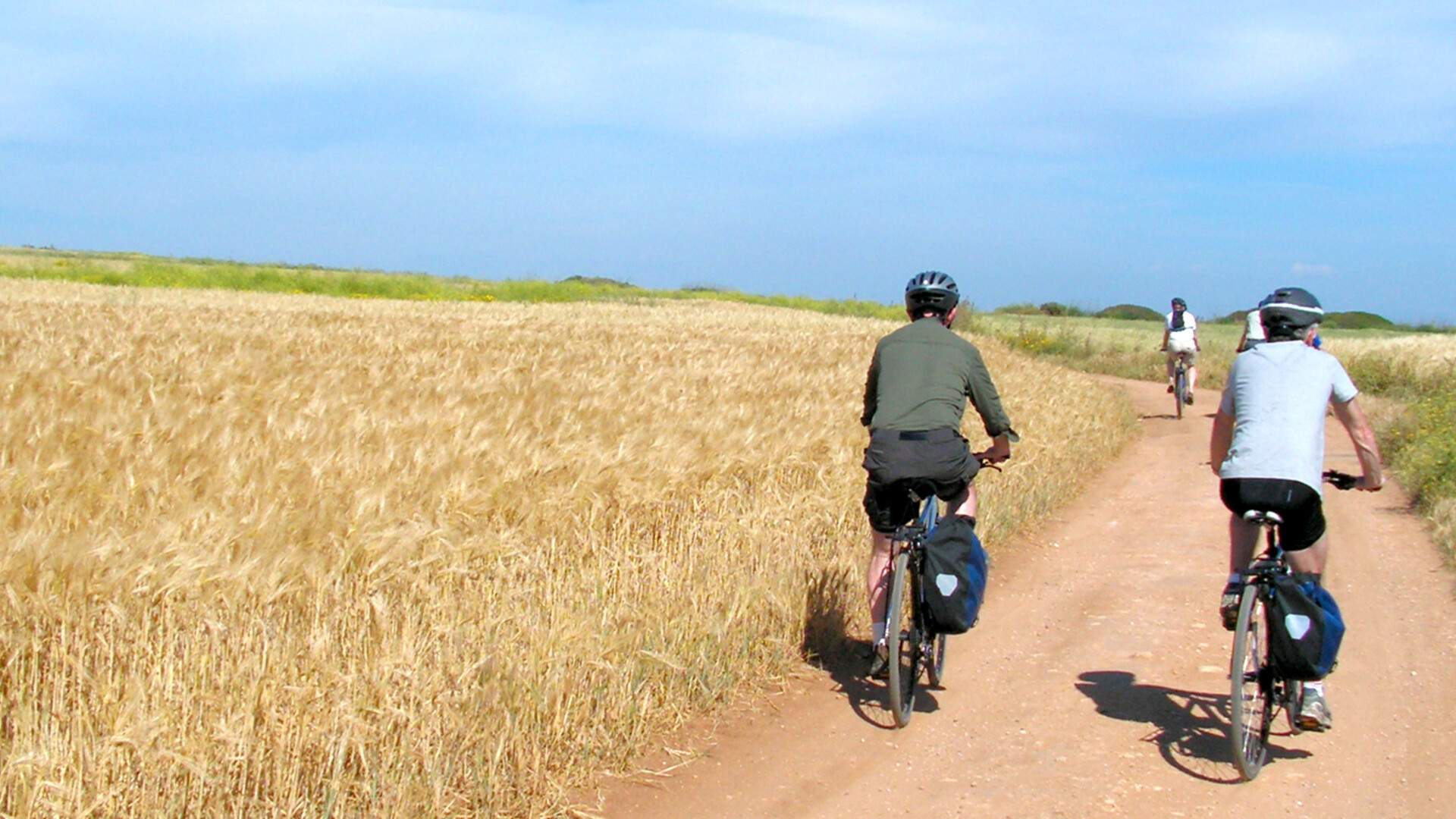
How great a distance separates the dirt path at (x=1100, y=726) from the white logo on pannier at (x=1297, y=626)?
596 millimetres

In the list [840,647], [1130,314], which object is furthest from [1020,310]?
[840,647]

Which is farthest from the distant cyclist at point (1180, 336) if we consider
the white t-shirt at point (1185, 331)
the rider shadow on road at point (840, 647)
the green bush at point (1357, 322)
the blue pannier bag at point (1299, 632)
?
the green bush at point (1357, 322)

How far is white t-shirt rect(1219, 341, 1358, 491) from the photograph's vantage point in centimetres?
529

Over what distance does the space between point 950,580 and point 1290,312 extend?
179cm

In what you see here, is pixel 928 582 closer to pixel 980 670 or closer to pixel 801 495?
pixel 980 670

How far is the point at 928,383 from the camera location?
5902 mm

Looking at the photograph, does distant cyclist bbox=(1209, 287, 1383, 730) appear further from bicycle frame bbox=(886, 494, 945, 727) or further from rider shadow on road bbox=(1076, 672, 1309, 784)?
bicycle frame bbox=(886, 494, 945, 727)

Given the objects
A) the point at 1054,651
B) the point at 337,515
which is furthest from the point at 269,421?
the point at 1054,651

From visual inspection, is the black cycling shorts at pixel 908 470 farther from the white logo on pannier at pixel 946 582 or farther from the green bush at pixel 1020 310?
the green bush at pixel 1020 310

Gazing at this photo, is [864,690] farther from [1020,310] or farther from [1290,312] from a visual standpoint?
[1020,310]

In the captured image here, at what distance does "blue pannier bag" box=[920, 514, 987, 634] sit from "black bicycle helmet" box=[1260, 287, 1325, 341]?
1.55 m

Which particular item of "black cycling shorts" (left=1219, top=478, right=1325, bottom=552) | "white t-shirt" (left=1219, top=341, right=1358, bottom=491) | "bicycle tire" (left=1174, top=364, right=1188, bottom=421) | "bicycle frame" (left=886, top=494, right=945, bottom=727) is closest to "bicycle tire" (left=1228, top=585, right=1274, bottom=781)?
"black cycling shorts" (left=1219, top=478, right=1325, bottom=552)

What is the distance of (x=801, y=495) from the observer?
8102mm

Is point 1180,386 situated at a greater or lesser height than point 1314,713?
greater
